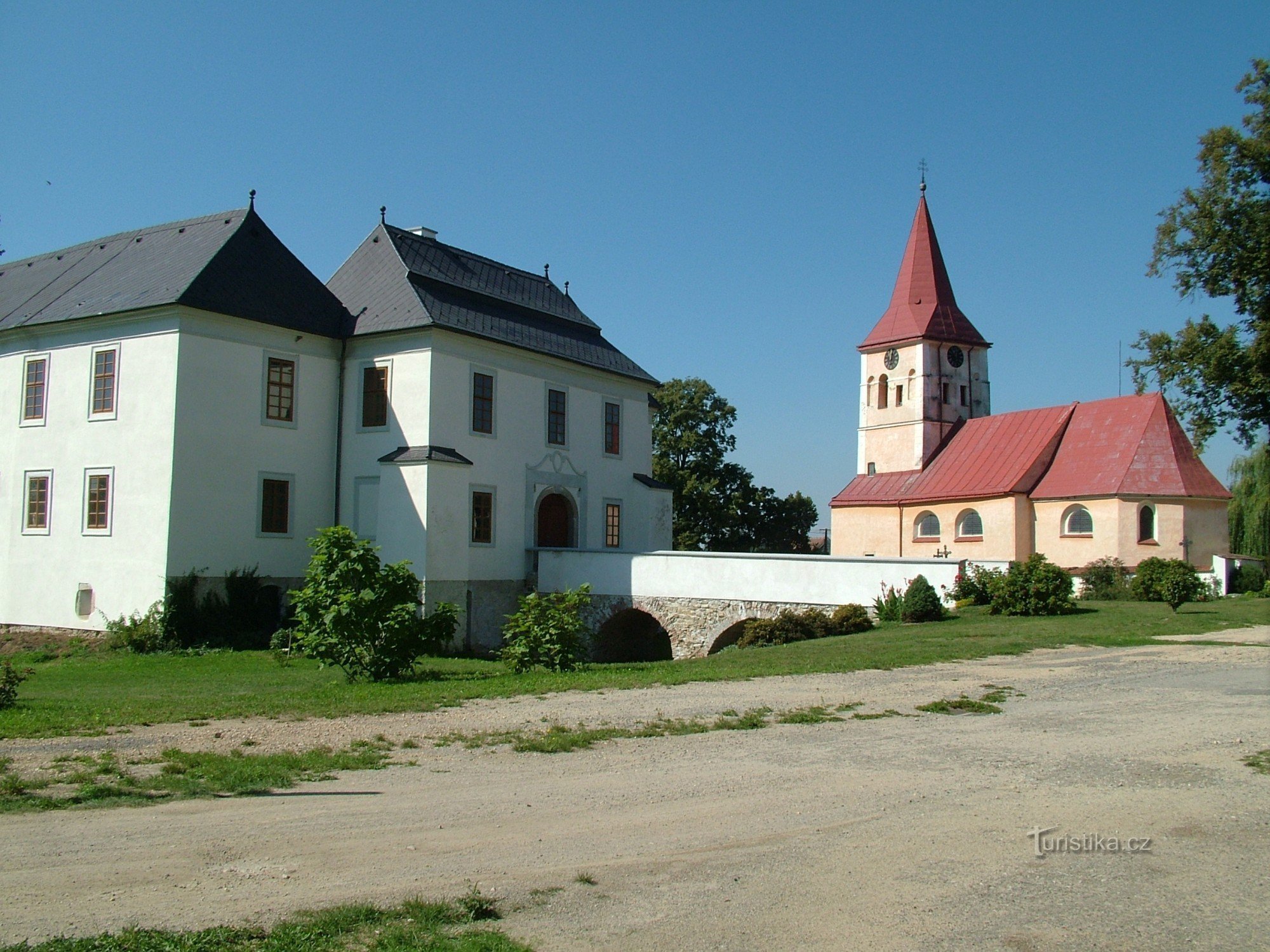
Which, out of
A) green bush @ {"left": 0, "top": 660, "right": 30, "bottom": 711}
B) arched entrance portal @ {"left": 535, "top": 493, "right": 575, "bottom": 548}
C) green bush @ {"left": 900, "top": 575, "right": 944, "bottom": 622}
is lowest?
green bush @ {"left": 0, "top": 660, "right": 30, "bottom": 711}

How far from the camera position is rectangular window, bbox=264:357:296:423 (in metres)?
27.0

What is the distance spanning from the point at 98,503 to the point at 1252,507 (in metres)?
39.0

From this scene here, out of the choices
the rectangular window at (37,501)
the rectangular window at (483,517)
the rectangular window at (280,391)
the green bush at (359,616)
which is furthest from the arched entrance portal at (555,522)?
the green bush at (359,616)

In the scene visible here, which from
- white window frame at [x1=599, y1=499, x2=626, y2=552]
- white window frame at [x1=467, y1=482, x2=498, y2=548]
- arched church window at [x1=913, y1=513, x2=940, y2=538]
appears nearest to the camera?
white window frame at [x1=467, y1=482, x2=498, y2=548]

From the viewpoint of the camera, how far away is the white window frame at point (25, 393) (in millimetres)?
27109

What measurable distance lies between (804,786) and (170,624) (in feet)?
65.8

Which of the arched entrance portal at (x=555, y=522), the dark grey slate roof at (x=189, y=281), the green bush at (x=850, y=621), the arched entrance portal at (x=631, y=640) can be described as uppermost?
the dark grey slate roof at (x=189, y=281)

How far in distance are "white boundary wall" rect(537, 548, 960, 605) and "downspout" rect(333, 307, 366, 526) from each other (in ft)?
19.6

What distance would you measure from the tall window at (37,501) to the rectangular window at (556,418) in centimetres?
1347

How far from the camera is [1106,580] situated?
32875mm

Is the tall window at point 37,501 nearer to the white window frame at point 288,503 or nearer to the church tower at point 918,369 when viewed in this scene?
the white window frame at point 288,503

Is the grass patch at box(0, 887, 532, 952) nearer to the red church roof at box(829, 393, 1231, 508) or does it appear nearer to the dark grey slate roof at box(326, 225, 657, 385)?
the dark grey slate roof at box(326, 225, 657, 385)

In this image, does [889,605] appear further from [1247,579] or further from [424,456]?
[1247,579]

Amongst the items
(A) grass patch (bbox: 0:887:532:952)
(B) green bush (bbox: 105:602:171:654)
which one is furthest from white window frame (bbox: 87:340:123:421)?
(A) grass patch (bbox: 0:887:532:952)
